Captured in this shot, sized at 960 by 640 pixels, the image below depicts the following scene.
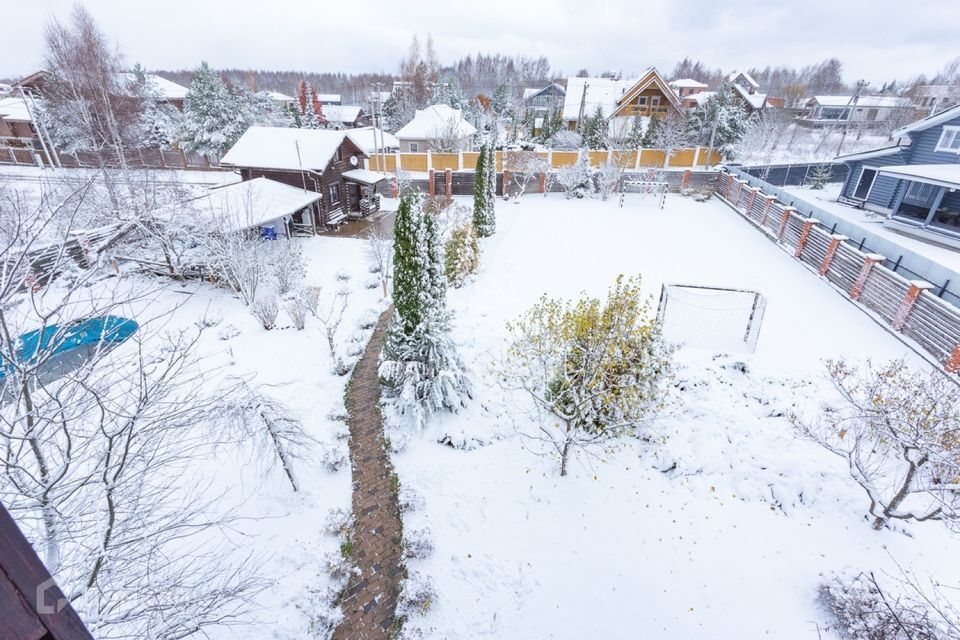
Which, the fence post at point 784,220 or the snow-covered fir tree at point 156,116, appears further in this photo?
the snow-covered fir tree at point 156,116

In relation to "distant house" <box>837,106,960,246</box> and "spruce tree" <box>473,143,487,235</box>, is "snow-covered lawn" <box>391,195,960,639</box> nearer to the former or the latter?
"spruce tree" <box>473,143,487,235</box>

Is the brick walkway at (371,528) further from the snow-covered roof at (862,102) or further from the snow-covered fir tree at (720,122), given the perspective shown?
the snow-covered roof at (862,102)

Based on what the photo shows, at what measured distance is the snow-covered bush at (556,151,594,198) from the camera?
27281mm

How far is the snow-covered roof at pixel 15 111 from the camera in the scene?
33.4 meters

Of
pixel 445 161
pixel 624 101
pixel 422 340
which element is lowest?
pixel 422 340

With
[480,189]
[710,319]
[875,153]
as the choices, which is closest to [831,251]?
[710,319]

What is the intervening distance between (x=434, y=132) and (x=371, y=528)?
115 ft

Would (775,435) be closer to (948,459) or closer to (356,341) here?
(948,459)

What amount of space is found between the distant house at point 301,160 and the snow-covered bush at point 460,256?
31.8 ft

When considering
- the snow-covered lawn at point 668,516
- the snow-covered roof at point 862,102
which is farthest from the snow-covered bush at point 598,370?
the snow-covered roof at point 862,102

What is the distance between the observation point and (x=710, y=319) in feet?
38.3

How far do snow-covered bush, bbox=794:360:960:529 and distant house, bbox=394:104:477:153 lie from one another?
3362 cm

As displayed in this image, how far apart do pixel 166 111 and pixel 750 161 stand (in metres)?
58.2

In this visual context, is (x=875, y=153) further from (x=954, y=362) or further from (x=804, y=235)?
(x=954, y=362)
